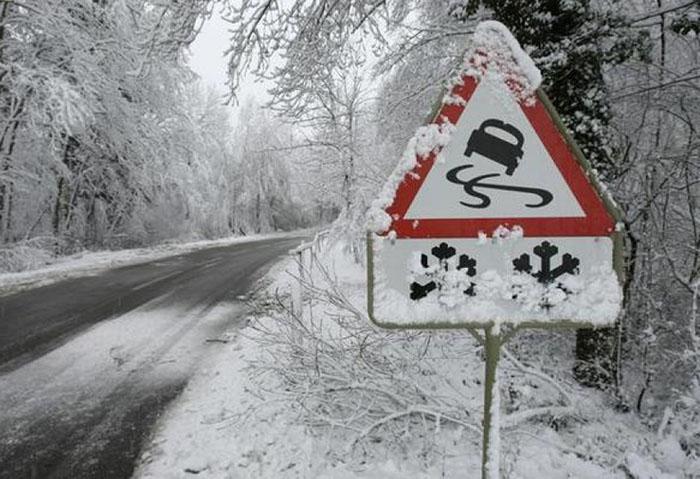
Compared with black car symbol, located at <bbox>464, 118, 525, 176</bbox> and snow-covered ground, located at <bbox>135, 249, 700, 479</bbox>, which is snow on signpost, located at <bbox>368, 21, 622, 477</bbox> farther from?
snow-covered ground, located at <bbox>135, 249, 700, 479</bbox>

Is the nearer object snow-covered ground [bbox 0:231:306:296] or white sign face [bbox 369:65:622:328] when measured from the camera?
white sign face [bbox 369:65:622:328]

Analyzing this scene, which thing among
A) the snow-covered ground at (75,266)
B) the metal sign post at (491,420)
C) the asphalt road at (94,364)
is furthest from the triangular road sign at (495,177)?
the snow-covered ground at (75,266)

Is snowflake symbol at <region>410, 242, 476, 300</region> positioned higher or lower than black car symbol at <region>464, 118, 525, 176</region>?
lower

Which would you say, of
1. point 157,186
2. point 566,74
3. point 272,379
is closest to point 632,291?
point 566,74

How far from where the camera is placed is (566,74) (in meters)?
4.29

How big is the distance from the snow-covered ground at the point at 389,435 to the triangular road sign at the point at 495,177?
1410 mm

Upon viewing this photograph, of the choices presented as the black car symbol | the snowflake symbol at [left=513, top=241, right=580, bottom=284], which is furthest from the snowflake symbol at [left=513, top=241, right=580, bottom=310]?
the black car symbol

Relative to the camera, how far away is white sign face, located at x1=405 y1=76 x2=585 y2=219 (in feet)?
4.92

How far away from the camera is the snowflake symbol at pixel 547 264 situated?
1.49 metres

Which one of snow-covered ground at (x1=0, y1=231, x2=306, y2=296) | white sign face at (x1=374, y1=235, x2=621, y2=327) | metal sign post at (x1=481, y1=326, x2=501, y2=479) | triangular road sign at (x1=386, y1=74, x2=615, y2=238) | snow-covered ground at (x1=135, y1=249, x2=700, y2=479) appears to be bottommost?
snow-covered ground at (x1=135, y1=249, x2=700, y2=479)

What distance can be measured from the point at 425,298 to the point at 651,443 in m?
3.29

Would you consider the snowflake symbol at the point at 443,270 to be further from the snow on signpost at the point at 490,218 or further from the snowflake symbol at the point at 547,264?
the snowflake symbol at the point at 547,264

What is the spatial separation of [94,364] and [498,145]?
519 cm

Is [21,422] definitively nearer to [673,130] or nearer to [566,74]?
[566,74]
